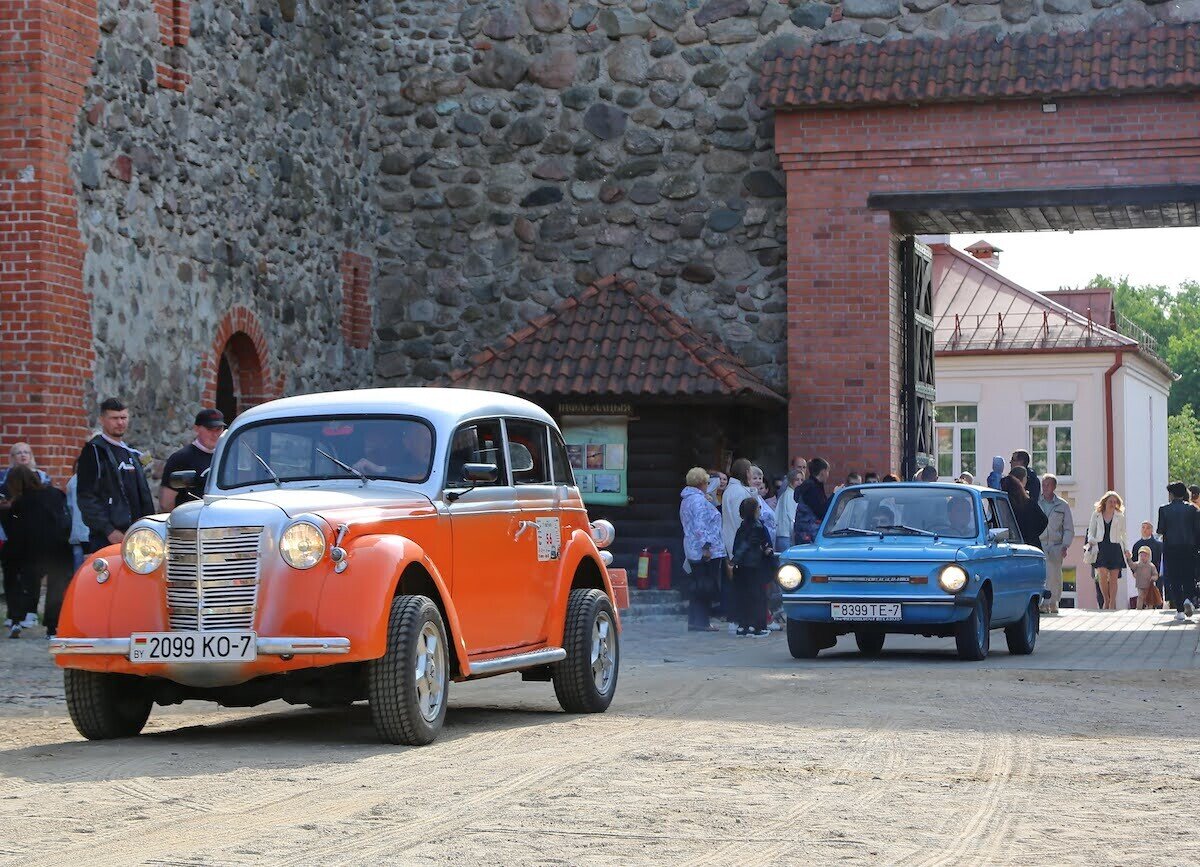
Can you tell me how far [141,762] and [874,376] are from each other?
49.0ft

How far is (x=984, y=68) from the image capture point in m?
21.7

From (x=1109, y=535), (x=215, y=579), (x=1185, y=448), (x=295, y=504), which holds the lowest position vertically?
(x=215, y=579)

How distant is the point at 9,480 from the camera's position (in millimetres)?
15352

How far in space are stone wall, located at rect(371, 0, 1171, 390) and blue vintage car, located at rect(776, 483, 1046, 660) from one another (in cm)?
701

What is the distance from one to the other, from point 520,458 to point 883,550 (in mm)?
5283

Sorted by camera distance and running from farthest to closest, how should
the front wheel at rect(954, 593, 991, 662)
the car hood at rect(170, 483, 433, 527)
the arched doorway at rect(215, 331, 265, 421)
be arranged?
the arched doorway at rect(215, 331, 265, 421) < the front wheel at rect(954, 593, 991, 662) < the car hood at rect(170, 483, 433, 527)

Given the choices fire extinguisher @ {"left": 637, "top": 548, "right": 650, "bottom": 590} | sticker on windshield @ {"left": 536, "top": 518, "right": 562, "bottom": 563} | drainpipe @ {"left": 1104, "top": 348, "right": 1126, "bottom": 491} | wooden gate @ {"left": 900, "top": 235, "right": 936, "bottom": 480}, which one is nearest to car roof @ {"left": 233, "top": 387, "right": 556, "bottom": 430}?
sticker on windshield @ {"left": 536, "top": 518, "right": 562, "bottom": 563}

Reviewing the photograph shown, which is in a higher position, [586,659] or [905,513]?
[905,513]

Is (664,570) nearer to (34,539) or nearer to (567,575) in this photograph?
(34,539)

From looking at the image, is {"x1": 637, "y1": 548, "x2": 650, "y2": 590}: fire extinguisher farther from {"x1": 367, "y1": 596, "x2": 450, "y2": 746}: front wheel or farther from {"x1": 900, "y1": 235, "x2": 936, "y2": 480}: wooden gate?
{"x1": 367, "y1": 596, "x2": 450, "y2": 746}: front wheel

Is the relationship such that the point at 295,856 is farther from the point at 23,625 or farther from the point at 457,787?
the point at 23,625

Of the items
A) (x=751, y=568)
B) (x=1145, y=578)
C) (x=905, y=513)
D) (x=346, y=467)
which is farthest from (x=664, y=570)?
(x=346, y=467)

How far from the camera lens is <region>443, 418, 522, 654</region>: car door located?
974 cm

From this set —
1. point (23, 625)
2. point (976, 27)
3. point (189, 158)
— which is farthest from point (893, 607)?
point (976, 27)
